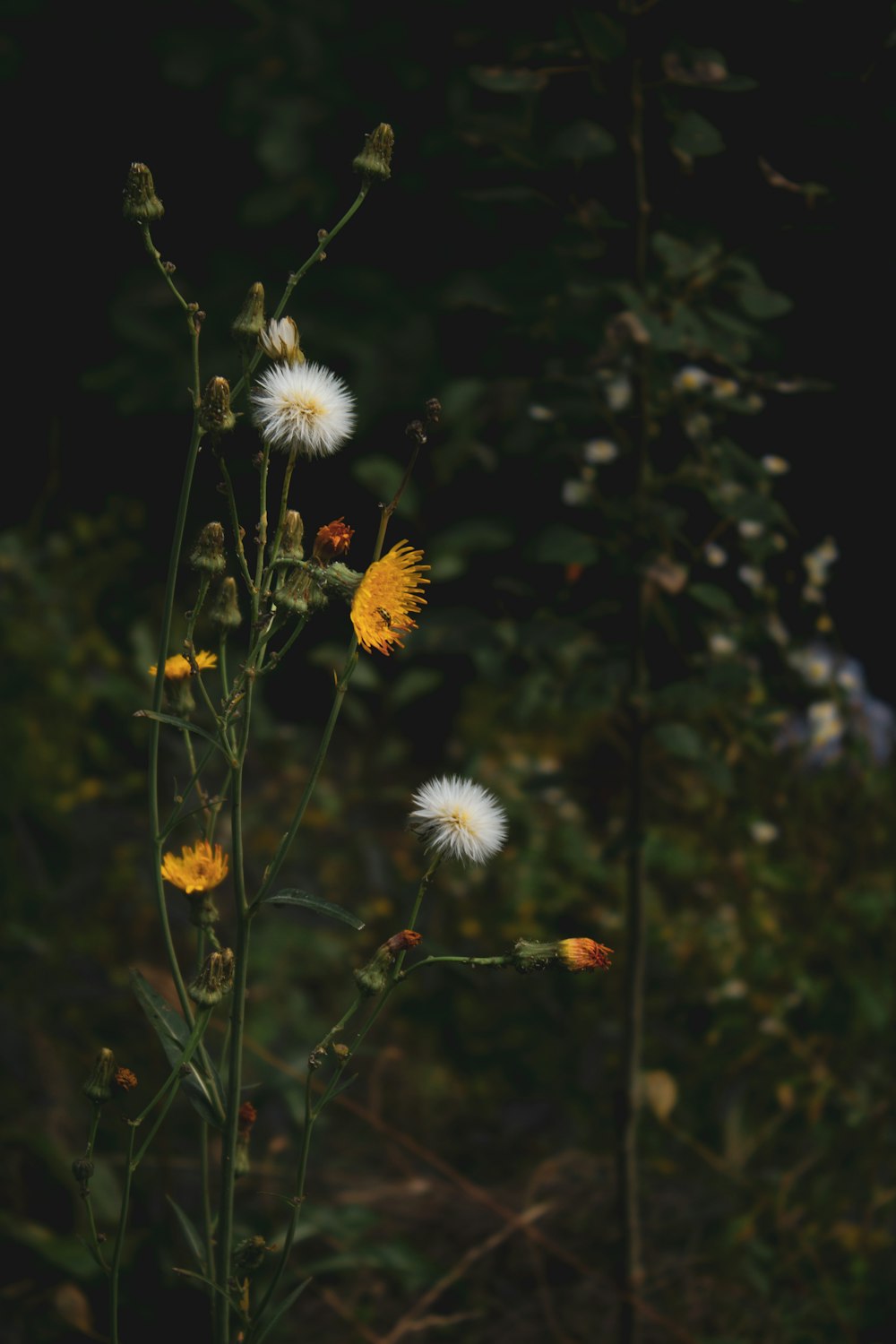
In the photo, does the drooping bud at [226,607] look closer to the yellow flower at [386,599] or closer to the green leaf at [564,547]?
the yellow flower at [386,599]

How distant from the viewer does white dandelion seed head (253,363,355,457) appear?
2.55 feet

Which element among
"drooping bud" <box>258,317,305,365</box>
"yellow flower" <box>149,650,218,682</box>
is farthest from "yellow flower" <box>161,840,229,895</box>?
"drooping bud" <box>258,317,305,365</box>

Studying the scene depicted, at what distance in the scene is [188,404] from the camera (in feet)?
9.62

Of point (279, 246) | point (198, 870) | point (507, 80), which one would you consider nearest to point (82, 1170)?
point (198, 870)

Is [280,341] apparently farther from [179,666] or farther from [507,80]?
[507,80]

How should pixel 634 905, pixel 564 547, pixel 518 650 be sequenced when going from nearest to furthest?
pixel 564 547 < pixel 634 905 < pixel 518 650

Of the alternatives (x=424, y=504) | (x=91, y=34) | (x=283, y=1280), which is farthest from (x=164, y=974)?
(x=91, y=34)

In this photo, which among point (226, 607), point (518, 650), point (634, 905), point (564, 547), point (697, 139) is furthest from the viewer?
point (518, 650)

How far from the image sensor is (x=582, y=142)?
4.45 feet

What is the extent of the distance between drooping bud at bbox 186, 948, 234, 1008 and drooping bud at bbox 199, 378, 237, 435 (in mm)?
325

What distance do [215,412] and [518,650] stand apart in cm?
97

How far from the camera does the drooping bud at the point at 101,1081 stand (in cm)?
81

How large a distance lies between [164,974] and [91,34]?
244cm

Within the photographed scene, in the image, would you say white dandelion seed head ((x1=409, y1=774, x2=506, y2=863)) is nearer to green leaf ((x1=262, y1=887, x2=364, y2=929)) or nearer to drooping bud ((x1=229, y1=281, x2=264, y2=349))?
green leaf ((x1=262, y1=887, x2=364, y2=929))
